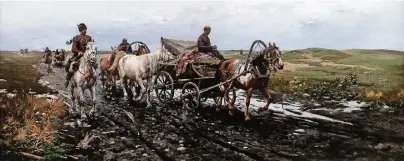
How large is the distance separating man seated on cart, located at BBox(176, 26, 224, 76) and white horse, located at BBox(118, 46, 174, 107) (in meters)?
0.56

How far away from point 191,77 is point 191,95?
2.02 feet

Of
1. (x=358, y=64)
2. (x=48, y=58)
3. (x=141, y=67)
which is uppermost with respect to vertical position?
(x=358, y=64)

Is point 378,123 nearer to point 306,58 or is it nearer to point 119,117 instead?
point 306,58

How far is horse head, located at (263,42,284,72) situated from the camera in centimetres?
1028

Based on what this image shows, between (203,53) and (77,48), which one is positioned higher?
(77,48)

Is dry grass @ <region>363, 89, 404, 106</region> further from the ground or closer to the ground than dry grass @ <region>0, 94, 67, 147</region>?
further from the ground

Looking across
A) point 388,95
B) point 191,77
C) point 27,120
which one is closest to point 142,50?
point 191,77

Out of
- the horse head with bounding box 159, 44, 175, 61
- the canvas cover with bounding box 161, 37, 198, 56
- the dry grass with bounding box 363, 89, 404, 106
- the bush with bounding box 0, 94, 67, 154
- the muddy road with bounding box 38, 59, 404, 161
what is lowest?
the muddy road with bounding box 38, 59, 404, 161

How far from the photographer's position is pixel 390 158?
8.80 m

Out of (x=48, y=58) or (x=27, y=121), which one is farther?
(x=48, y=58)

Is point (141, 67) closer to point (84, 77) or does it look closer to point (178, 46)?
point (178, 46)

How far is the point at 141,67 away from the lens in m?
14.8

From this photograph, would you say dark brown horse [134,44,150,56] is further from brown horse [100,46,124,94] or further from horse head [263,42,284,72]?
horse head [263,42,284,72]

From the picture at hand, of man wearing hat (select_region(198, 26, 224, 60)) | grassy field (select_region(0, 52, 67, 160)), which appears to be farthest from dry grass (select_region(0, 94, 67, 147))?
man wearing hat (select_region(198, 26, 224, 60))
